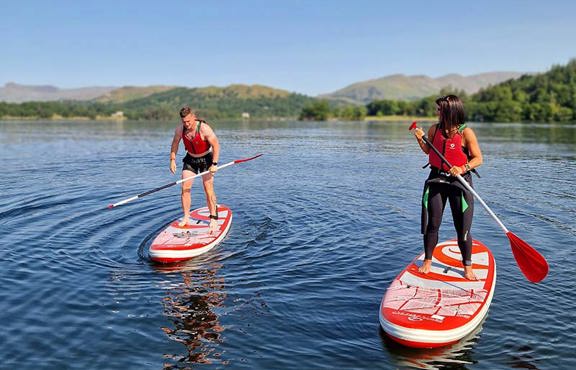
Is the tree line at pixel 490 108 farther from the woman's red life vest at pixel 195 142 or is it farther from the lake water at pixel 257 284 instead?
the woman's red life vest at pixel 195 142

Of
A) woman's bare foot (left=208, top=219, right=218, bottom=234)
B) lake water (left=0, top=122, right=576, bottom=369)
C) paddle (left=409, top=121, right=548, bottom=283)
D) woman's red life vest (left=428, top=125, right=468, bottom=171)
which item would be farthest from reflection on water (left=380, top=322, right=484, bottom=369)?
woman's bare foot (left=208, top=219, right=218, bottom=234)

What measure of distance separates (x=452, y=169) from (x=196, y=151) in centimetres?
614

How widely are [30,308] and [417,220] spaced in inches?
402

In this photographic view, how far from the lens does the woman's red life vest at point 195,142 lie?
11.1 metres

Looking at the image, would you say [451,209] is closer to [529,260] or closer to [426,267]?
[426,267]

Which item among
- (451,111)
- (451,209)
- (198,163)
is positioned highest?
(451,111)

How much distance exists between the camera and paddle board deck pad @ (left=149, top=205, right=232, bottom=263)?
990 cm

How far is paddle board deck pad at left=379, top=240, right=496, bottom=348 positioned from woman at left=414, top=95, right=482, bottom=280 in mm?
390

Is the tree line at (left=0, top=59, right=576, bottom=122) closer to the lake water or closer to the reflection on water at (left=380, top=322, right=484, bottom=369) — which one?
the lake water

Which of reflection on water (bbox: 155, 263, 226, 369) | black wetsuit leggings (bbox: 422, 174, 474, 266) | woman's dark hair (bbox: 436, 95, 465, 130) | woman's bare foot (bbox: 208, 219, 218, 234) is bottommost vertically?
reflection on water (bbox: 155, 263, 226, 369)

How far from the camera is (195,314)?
7.59 meters

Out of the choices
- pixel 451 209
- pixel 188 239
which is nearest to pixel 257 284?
pixel 188 239

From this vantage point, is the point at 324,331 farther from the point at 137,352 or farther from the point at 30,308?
the point at 30,308

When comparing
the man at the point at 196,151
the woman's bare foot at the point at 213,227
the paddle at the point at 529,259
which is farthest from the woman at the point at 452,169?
the woman's bare foot at the point at 213,227
